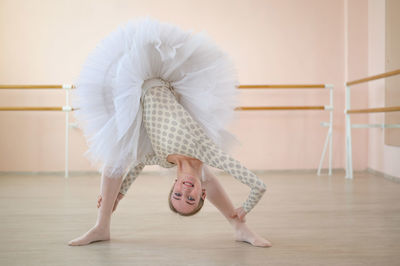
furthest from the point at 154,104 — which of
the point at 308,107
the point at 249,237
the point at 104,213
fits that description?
the point at 308,107

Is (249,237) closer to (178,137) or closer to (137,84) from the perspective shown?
(178,137)

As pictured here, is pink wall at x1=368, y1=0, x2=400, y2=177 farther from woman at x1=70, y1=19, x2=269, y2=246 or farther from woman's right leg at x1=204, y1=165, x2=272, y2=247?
woman at x1=70, y1=19, x2=269, y2=246

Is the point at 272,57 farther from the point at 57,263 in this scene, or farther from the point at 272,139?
the point at 57,263

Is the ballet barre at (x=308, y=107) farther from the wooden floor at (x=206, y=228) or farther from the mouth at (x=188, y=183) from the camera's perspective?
the mouth at (x=188, y=183)

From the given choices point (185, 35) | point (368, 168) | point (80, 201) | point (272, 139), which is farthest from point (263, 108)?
point (185, 35)

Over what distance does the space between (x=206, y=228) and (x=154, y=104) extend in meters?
0.71

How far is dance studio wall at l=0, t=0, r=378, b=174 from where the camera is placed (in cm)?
436

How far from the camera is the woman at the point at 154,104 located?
5.14 ft

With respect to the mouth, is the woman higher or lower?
higher

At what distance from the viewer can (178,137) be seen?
1.55 m

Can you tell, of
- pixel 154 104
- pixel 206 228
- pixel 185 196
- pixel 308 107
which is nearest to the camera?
pixel 185 196

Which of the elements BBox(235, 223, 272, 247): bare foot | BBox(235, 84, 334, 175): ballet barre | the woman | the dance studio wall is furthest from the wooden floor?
the dance studio wall

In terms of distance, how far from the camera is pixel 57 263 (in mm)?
1474

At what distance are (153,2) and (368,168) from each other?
105 inches
